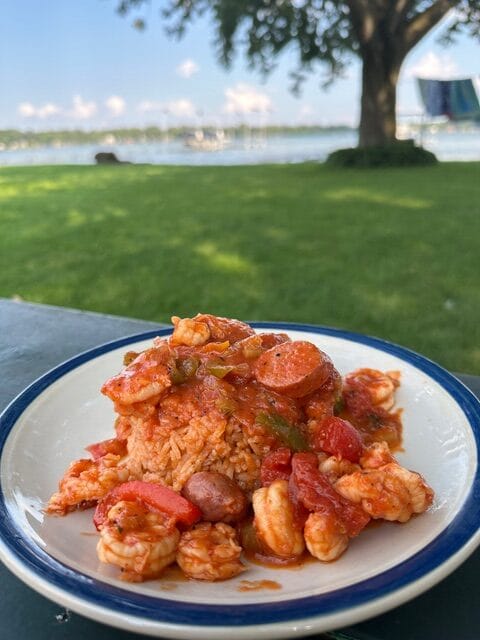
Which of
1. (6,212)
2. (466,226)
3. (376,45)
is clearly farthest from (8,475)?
(376,45)

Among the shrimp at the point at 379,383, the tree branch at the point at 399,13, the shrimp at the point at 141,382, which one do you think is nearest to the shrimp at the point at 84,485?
the shrimp at the point at 141,382

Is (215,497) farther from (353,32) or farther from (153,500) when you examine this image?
(353,32)

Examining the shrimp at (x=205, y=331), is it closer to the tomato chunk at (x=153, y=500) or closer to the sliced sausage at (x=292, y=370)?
the sliced sausage at (x=292, y=370)

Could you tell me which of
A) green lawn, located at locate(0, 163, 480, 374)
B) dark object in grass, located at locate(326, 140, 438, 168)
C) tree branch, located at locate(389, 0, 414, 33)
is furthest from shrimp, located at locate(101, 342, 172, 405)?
tree branch, located at locate(389, 0, 414, 33)

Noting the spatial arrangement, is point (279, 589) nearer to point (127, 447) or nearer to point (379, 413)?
point (127, 447)

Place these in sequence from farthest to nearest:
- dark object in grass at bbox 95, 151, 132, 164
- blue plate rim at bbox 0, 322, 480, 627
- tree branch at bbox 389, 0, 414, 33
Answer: dark object in grass at bbox 95, 151, 132, 164
tree branch at bbox 389, 0, 414, 33
blue plate rim at bbox 0, 322, 480, 627

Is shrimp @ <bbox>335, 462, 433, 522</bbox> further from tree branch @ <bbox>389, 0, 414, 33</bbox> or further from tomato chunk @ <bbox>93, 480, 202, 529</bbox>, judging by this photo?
tree branch @ <bbox>389, 0, 414, 33</bbox>

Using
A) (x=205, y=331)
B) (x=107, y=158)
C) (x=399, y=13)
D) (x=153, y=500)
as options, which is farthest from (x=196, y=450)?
(x=107, y=158)
